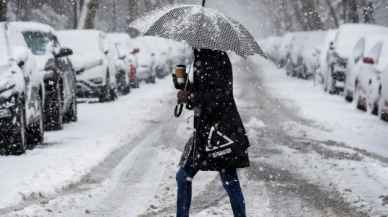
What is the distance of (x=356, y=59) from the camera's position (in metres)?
16.0

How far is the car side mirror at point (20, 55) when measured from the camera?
8398mm

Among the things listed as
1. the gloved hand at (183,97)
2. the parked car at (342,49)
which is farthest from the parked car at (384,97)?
the gloved hand at (183,97)

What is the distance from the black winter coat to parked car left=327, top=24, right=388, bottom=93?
46.1ft

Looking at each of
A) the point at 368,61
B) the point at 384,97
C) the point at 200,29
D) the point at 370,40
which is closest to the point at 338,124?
the point at 384,97

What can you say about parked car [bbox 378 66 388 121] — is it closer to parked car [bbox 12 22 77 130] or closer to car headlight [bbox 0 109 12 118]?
parked car [bbox 12 22 77 130]

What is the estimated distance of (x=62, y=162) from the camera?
779cm

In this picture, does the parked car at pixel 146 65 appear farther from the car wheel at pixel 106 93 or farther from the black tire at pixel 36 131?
the black tire at pixel 36 131

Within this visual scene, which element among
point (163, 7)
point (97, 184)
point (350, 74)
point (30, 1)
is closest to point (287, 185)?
point (97, 184)

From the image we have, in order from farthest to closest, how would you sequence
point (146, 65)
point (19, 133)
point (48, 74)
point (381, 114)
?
point (146, 65)
point (381, 114)
point (48, 74)
point (19, 133)

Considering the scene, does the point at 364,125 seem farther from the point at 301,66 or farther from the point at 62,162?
the point at 301,66

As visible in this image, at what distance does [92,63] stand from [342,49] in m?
7.36

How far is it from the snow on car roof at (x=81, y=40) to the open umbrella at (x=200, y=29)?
11668 mm

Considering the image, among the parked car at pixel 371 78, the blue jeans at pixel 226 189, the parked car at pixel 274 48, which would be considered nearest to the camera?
the blue jeans at pixel 226 189

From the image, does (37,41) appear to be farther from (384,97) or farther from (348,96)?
(348,96)
